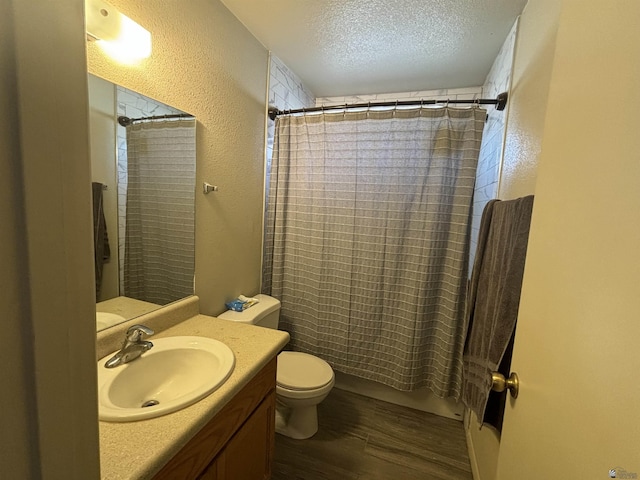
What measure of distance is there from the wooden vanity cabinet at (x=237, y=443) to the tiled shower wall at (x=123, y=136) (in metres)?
0.66

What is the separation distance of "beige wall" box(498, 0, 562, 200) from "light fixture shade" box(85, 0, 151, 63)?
1515mm

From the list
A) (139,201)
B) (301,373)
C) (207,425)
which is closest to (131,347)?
(207,425)

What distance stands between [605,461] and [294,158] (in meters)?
2.00

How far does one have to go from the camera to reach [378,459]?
1646mm

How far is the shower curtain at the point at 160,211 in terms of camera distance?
1185mm

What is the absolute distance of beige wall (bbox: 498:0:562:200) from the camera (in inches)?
42.9

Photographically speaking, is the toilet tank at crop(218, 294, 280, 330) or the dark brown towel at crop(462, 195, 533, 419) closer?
the dark brown towel at crop(462, 195, 533, 419)

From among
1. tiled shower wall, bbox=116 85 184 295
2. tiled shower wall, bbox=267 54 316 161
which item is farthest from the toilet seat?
tiled shower wall, bbox=267 54 316 161

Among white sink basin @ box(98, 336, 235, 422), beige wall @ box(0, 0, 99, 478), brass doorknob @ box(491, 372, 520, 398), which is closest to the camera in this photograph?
beige wall @ box(0, 0, 99, 478)

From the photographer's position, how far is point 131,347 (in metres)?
1.04

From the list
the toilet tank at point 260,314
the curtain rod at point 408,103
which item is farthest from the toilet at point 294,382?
the curtain rod at point 408,103

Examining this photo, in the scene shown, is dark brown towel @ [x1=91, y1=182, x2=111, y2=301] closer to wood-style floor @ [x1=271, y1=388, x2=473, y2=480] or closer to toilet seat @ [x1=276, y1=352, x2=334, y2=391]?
toilet seat @ [x1=276, y1=352, x2=334, y2=391]

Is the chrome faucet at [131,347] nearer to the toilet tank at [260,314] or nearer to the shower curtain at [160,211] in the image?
the shower curtain at [160,211]

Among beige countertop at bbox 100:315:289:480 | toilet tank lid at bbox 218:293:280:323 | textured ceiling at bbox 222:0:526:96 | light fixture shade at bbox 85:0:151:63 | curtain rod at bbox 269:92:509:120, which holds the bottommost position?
toilet tank lid at bbox 218:293:280:323
